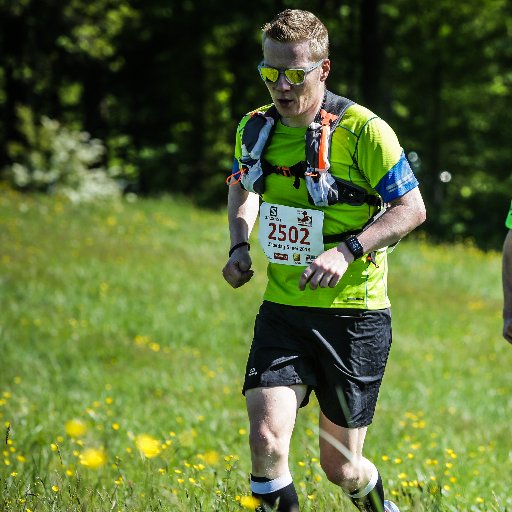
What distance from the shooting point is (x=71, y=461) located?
5688 mm

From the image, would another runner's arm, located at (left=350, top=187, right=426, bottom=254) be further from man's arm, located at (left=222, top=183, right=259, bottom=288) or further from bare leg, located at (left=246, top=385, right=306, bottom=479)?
bare leg, located at (left=246, top=385, right=306, bottom=479)

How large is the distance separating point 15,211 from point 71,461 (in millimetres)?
12716

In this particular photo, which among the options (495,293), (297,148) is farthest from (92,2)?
(297,148)

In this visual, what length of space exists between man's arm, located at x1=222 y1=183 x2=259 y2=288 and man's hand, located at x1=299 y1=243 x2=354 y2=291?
44 cm

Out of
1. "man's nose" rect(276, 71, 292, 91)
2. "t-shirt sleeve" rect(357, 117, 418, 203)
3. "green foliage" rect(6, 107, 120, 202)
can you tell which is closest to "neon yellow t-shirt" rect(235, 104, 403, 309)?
"t-shirt sleeve" rect(357, 117, 418, 203)

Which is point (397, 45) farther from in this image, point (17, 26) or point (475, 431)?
point (475, 431)

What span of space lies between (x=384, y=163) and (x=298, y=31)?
0.62 m

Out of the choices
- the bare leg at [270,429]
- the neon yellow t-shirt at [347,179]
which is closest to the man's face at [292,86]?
the neon yellow t-shirt at [347,179]

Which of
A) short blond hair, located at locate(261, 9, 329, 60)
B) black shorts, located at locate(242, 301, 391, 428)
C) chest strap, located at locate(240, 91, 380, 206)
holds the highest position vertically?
short blond hair, located at locate(261, 9, 329, 60)

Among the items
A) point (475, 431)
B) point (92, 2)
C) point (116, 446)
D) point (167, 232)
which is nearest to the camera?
point (116, 446)

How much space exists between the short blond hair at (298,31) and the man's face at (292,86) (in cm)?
2

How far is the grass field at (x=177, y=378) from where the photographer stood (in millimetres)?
4520

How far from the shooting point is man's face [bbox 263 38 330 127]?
391 cm

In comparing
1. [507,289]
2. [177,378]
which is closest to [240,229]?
A: [507,289]
